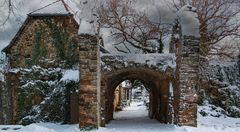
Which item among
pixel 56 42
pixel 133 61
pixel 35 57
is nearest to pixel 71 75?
pixel 56 42

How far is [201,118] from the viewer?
17031mm

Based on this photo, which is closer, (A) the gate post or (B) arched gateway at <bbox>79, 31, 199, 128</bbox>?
(B) arched gateway at <bbox>79, 31, 199, 128</bbox>

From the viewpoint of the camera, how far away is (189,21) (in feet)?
45.0

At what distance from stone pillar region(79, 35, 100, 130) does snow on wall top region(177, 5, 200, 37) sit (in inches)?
119

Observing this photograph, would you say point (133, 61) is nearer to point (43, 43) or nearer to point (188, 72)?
point (188, 72)

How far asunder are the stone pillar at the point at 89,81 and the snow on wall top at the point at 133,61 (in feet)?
1.74

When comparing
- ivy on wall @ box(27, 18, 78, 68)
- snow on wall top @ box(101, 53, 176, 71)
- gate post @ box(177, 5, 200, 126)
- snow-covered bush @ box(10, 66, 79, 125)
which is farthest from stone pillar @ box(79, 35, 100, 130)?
ivy on wall @ box(27, 18, 78, 68)

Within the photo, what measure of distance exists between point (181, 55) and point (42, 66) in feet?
28.2

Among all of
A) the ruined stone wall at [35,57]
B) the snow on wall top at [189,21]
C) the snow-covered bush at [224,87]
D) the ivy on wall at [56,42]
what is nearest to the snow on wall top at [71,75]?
the ruined stone wall at [35,57]

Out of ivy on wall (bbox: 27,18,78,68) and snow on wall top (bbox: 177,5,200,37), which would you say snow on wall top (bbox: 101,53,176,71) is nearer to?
snow on wall top (bbox: 177,5,200,37)

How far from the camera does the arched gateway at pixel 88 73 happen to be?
A: 13.3 metres

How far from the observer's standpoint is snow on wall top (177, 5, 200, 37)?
1338 cm

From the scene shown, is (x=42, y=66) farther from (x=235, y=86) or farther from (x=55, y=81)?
(x=235, y=86)

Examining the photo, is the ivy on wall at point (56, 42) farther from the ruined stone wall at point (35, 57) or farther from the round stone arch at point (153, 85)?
the round stone arch at point (153, 85)
